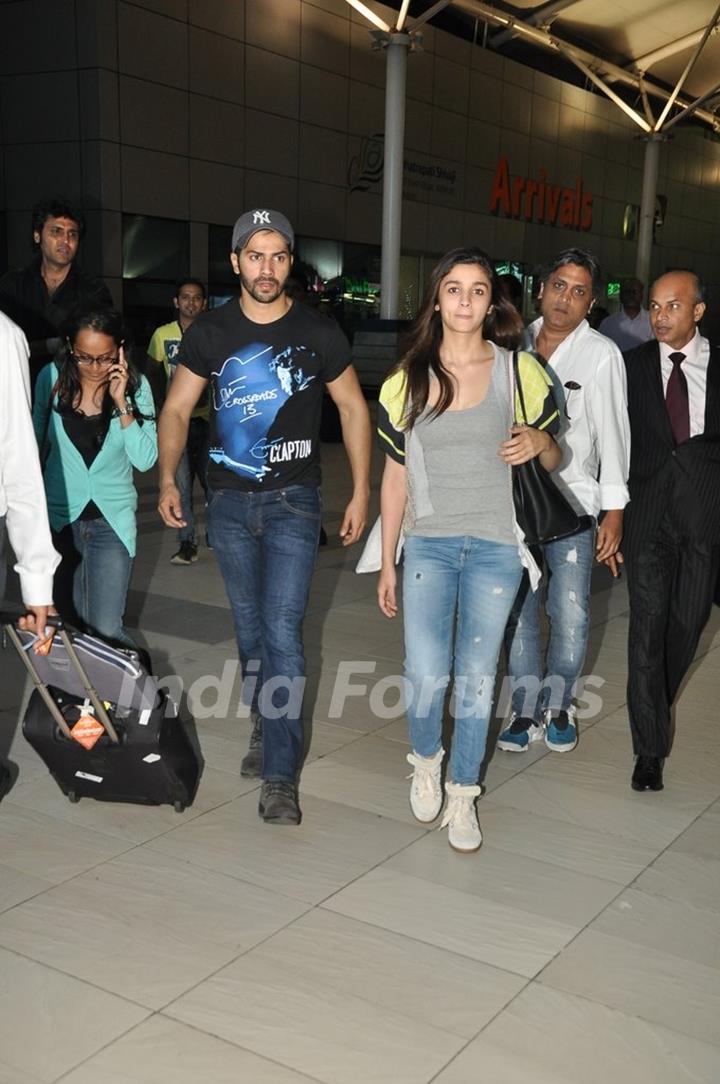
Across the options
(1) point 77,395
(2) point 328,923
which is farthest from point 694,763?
(1) point 77,395

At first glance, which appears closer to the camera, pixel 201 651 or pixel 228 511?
pixel 228 511

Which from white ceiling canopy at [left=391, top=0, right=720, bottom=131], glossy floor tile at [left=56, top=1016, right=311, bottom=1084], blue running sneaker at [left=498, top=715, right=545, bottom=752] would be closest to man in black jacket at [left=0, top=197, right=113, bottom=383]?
blue running sneaker at [left=498, top=715, right=545, bottom=752]

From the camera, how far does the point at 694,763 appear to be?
15.2ft

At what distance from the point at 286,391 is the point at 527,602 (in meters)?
1.38

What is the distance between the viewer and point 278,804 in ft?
12.9

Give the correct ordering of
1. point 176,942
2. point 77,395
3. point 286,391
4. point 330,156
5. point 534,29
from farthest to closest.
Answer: point 534,29
point 330,156
point 77,395
point 286,391
point 176,942

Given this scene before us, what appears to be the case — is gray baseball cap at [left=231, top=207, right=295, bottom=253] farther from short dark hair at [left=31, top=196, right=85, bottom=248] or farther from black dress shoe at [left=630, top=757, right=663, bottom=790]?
black dress shoe at [left=630, top=757, right=663, bottom=790]

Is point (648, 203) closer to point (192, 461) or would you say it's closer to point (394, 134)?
point (394, 134)

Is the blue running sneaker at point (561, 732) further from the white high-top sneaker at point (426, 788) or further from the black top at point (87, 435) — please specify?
the black top at point (87, 435)

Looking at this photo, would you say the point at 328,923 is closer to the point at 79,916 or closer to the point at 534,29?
the point at 79,916

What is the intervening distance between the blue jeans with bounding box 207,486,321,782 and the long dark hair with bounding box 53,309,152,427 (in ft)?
2.36

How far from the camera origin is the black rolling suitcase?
3.73 meters

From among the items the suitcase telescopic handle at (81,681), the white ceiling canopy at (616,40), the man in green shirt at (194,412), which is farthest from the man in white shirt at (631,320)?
the white ceiling canopy at (616,40)

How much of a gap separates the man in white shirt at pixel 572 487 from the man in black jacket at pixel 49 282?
2.03 m
